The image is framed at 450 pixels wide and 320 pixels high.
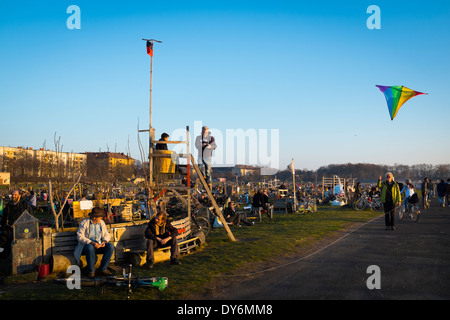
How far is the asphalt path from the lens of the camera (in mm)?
6016

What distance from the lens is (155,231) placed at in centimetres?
897

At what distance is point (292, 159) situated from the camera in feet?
77.0

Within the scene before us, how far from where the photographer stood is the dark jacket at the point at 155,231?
28.6 feet

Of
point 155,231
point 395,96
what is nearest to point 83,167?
point 155,231

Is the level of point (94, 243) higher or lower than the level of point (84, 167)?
lower

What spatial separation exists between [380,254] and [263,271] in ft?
11.0

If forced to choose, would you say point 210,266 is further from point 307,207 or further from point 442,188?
Result: point 442,188

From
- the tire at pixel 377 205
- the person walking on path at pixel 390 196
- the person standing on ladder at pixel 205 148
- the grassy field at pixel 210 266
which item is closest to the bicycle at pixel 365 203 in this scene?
the tire at pixel 377 205

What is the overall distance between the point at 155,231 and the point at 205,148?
14.0ft

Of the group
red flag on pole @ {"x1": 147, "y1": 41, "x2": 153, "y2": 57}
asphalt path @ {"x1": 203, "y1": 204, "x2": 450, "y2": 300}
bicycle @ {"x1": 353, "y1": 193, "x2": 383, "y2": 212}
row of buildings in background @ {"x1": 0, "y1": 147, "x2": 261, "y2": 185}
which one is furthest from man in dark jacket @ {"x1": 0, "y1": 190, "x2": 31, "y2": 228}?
bicycle @ {"x1": 353, "y1": 193, "x2": 383, "y2": 212}

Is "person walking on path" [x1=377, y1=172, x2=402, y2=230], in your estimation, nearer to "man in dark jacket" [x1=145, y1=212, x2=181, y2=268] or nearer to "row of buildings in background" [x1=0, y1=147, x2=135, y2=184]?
"man in dark jacket" [x1=145, y1=212, x2=181, y2=268]
